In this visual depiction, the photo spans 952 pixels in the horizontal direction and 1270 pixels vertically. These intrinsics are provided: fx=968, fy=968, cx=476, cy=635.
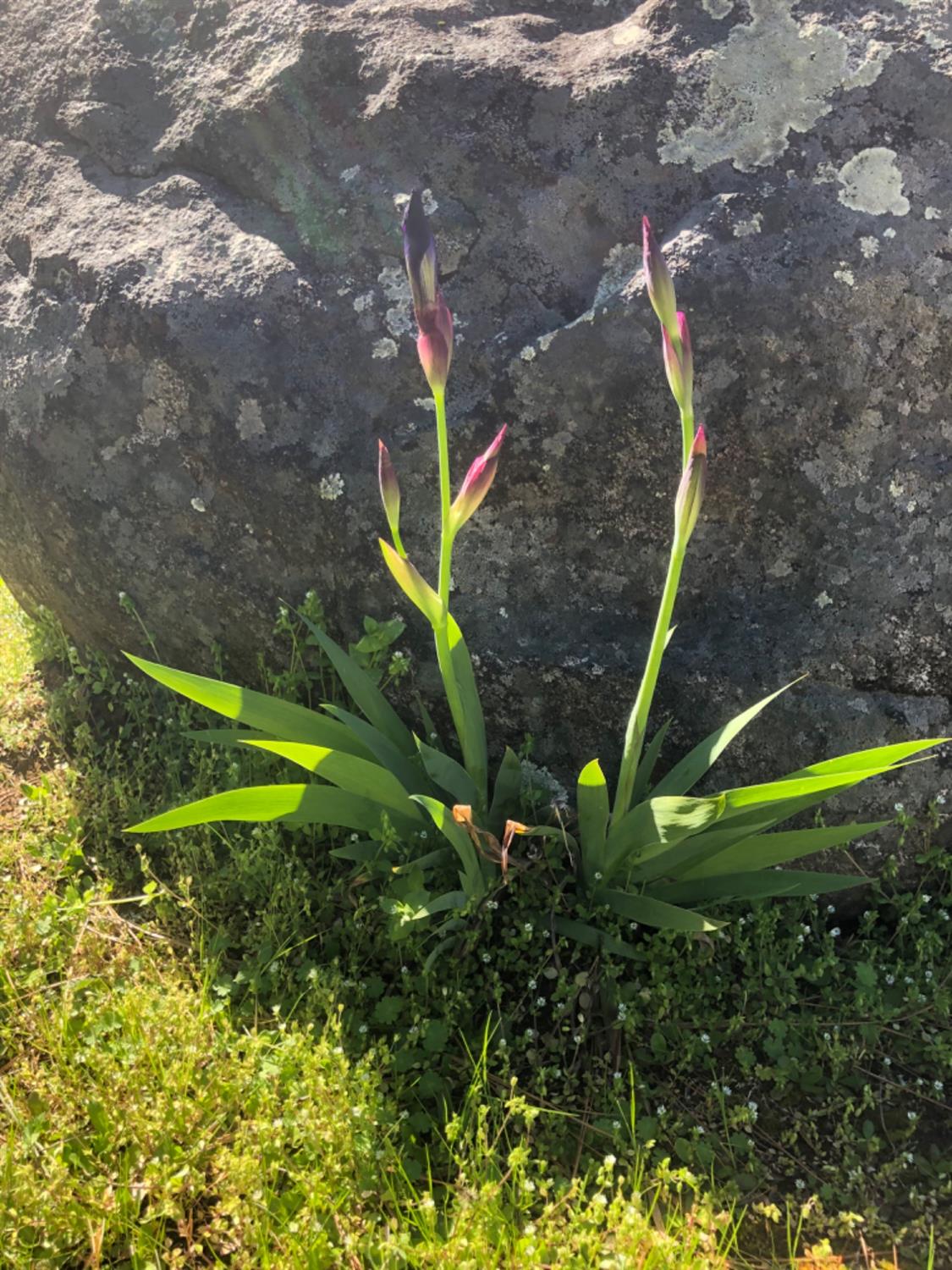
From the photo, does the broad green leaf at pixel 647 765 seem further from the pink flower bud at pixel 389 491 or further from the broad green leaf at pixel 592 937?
the pink flower bud at pixel 389 491

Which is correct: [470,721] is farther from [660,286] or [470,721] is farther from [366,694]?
[660,286]

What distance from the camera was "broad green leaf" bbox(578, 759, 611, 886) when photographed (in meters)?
2.08

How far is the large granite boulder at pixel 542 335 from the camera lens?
224cm

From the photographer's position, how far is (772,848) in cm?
211

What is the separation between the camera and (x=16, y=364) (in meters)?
2.75

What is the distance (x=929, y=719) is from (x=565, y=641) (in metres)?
0.90

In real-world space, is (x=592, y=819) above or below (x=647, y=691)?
below

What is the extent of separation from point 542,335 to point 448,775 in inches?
42.2

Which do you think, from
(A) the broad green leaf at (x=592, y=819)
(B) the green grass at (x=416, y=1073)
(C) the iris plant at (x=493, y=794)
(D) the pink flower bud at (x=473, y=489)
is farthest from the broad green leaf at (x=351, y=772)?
(D) the pink flower bud at (x=473, y=489)

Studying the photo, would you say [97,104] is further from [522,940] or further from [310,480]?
[522,940]

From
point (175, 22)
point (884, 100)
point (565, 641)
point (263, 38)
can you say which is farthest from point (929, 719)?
point (175, 22)

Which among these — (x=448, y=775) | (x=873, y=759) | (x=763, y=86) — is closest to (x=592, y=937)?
(x=448, y=775)

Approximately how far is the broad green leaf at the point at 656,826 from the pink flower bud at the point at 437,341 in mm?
941

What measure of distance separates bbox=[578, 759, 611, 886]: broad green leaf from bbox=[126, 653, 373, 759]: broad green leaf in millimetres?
537
